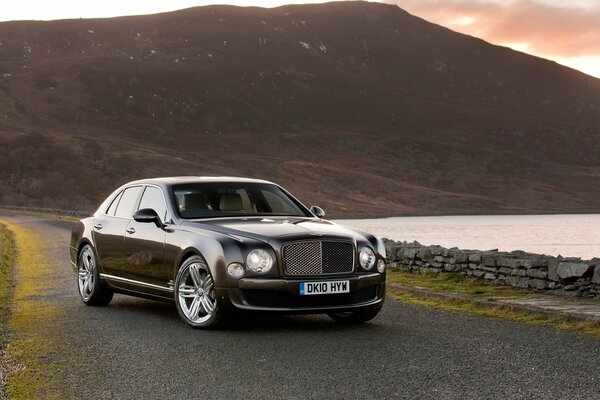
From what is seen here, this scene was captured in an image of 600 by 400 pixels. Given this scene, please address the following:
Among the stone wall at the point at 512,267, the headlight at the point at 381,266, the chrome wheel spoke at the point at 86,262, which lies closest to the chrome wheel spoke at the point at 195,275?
the headlight at the point at 381,266

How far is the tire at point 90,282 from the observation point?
1207 centimetres

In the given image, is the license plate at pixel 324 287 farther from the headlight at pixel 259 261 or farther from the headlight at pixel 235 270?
the headlight at pixel 235 270

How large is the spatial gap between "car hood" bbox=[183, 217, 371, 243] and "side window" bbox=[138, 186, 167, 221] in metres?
0.65

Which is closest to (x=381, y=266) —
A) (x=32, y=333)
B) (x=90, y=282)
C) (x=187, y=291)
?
(x=187, y=291)

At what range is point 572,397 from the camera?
6590mm

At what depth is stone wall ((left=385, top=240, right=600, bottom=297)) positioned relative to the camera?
1275 centimetres

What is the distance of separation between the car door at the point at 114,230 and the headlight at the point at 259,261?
8.55ft

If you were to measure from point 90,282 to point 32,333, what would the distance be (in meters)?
2.45

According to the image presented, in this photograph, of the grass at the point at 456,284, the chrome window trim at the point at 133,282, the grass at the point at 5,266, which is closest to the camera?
the chrome window trim at the point at 133,282

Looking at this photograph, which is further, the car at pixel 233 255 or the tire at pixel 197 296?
the tire at pixel 197 296

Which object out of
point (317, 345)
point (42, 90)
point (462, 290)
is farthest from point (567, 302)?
point (42, 90)

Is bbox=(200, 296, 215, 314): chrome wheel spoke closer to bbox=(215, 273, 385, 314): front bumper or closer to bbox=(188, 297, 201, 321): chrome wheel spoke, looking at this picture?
bbox=(188, 297, 201, 321): chrome wheel spoke

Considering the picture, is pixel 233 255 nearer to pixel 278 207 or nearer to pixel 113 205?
pixel 278 207

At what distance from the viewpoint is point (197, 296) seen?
32.8 ft
